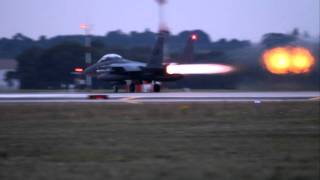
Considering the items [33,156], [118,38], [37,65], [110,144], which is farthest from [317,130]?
[118,38]

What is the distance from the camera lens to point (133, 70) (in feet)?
158

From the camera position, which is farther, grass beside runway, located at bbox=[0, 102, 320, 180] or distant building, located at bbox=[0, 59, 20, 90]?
distant building, located at bbox=[0, 59, 20, 90]

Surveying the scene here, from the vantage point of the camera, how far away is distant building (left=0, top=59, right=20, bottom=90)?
63181 mm

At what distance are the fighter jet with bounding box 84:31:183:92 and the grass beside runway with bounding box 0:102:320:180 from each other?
23899mm

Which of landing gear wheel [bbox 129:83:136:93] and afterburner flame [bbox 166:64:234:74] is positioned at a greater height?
afterburner flame [bbox 166:64:234:74]

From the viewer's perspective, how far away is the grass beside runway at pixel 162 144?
9.83 m

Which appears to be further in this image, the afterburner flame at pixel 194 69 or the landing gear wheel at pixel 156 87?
the landing gear wheel at pixel 156 87

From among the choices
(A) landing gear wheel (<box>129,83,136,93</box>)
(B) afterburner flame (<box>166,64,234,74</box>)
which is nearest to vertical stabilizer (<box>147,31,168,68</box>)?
(B) afterburner flame (<box>166,64,234,74</box>)

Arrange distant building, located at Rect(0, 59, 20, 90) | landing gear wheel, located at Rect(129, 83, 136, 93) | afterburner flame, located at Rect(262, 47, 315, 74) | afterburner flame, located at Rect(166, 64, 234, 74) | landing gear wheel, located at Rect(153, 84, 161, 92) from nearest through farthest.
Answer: afterburner flame, located at Rect(262, 47, 315, 74), afterburner flame, located at Rect(166, 64, 234, 74), landing gear wheel, located at Rect(153, 84, 161, 92), landing gear wheel, located at Rect(129, 83, 136, 93), distant building, located at Rect(0, 59, 20, 90)

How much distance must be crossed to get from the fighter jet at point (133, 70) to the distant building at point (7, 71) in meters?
16.9

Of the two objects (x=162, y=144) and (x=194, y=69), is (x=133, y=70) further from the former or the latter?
(x=162, y=144)

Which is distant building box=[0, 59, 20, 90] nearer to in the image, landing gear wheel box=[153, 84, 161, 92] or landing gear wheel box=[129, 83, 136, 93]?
landing gear wheel box=[129, 83, 136, 93]

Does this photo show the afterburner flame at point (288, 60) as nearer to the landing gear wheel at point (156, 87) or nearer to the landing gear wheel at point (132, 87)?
the landing gear wheel at point (156, 87)

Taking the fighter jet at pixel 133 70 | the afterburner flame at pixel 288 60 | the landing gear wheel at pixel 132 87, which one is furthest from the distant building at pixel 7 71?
the afterburner flame at pixel 288 60
